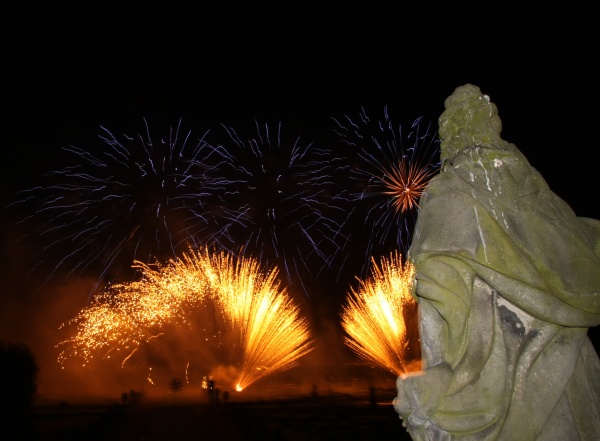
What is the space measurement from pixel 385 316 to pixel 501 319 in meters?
24.2

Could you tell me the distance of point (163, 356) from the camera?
33.9 m

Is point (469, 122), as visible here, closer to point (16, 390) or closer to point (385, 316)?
point (16, 390)

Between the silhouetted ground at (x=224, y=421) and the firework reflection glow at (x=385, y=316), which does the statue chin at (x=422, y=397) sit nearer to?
the silhouetted ground at (x=224, y=421)

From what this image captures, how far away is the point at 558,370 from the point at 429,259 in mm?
877

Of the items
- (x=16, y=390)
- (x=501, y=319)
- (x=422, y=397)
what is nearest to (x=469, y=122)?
(x=501, y=319)

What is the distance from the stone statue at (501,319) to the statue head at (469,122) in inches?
10.9

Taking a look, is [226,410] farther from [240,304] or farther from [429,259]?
[429,259]

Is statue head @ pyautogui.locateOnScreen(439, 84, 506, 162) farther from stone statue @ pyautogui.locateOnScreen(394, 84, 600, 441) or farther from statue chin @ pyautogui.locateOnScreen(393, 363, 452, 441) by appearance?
statue chin @ pyautogui.locateOnScreen(393, 363, 452, 441)

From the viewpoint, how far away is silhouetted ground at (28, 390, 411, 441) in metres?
14.7

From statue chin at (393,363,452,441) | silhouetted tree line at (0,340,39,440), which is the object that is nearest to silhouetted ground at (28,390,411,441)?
silhouetted tree line at (0,340,39,440)

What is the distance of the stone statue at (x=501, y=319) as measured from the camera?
8.52ft

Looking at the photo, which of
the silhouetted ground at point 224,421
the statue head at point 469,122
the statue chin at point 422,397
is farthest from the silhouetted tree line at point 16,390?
the statue head at point 469,122

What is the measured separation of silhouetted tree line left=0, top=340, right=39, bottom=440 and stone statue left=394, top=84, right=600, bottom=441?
14786 mm

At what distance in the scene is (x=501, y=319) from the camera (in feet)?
9.19
